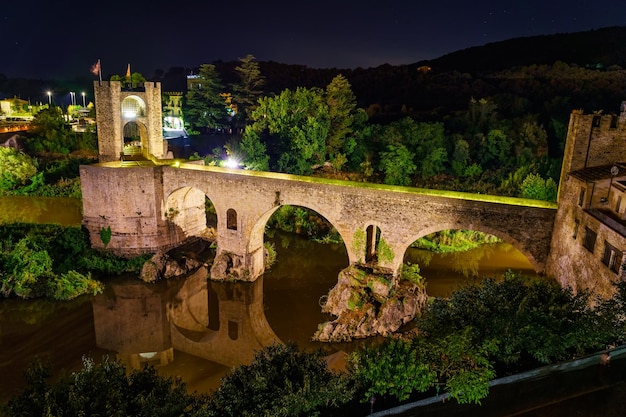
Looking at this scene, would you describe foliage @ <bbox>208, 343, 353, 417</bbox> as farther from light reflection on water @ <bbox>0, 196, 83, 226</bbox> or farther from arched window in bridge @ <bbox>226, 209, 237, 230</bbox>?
light reflection on water @ <bbox>0, 196, 83, 226</bbox>

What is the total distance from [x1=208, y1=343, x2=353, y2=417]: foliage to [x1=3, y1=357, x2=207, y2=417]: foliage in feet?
2.36

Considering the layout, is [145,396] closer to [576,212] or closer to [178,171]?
[576,212]

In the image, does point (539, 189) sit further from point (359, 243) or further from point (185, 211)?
point (185, 211)

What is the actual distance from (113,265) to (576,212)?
2028cm

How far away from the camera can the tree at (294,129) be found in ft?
108

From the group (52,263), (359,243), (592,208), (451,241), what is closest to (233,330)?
(359,243)

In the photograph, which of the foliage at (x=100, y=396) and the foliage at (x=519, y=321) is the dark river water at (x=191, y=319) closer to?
the foliage at (x=100, y=396)

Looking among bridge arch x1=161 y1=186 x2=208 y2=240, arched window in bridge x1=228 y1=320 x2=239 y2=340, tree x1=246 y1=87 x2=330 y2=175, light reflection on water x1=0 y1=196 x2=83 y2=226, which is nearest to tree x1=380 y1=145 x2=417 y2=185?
tree x1=246 y1=87 x2=330 y2=175

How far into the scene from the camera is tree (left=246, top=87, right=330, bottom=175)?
32969mm

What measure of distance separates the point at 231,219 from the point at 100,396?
1579cm

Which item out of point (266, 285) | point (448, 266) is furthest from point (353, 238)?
point (448, 266)

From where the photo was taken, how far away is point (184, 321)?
825 inches

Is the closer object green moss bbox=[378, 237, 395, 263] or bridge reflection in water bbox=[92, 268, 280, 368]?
bridge reflection in water bbox=[92, 268, 280, 368]

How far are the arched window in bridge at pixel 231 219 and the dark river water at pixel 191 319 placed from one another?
2.77m
